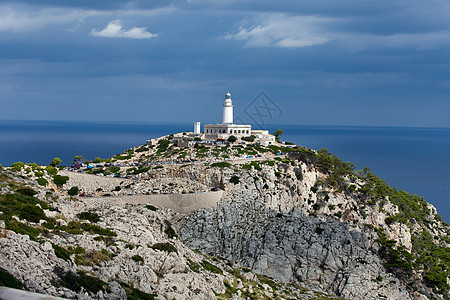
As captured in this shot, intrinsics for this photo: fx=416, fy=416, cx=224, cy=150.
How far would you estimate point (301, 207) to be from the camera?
184ft

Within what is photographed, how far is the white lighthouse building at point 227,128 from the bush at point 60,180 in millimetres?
33349

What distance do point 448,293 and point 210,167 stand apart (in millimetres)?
34394

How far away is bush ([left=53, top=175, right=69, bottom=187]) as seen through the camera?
47.7m

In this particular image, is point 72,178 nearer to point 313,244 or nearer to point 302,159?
point 313,244

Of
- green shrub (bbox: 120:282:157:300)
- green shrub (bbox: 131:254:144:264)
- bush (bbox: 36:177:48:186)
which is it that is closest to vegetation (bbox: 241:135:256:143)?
bush (bbox: 36:177:48:186)

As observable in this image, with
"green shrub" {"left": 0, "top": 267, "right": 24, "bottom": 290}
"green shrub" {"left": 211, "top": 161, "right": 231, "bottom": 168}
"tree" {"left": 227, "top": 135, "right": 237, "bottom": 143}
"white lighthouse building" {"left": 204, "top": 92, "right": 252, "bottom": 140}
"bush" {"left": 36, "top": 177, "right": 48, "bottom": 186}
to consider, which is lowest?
"bush" {"left": 36, "top": 177, "right": 48, "bottom": 186}

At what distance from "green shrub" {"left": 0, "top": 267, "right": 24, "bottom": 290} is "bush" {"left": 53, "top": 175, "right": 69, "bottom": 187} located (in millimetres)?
33355

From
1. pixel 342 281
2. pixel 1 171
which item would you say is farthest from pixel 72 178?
pixel 342 281

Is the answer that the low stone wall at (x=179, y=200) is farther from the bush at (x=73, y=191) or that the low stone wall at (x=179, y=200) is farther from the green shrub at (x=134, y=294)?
the green shrub at (x=134, y=294)

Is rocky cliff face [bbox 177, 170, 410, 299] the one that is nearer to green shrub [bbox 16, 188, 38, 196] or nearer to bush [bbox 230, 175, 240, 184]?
bush [bbox 230, 175, 240, 184]

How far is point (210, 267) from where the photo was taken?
3488cm

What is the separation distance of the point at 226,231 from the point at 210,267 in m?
12.6

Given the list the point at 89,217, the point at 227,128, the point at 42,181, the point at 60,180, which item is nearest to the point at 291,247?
the point at 89,217

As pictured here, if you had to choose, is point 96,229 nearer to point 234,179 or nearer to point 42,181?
point 42,181
